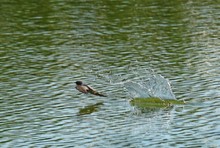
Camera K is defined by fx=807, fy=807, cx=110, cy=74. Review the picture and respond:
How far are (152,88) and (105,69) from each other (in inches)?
218

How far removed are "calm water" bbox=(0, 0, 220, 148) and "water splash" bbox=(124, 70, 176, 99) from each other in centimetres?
42

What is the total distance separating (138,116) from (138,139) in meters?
3.45

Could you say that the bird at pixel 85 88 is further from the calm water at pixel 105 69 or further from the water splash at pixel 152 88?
the water splash at pixel 152 88

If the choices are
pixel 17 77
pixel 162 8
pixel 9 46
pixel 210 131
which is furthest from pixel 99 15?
pixel 210 131

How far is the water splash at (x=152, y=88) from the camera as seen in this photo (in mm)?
32188

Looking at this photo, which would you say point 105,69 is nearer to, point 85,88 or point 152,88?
point 85,88

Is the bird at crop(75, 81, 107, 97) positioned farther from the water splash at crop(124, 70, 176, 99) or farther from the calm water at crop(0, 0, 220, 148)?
the water splash at crop(124, 70, 176, 99)

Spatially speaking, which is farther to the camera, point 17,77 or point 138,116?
point 17,77

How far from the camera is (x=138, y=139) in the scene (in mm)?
27266

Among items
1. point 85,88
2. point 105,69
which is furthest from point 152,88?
point 105,69

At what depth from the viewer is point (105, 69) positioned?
38.1m

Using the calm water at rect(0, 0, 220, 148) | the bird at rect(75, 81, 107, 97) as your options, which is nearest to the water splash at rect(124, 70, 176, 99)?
the calm water at rect(0, 0, 220, 148)

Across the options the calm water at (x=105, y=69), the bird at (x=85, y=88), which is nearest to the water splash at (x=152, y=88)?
the calm water at (x=105, y=69)

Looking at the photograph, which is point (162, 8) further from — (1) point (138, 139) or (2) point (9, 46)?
(1) point (138, 139)
